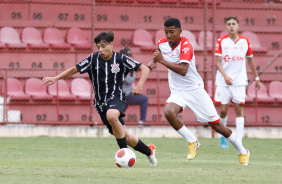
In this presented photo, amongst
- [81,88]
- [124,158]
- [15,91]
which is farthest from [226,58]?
[15,91]

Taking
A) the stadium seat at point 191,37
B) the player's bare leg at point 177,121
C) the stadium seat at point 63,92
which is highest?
the stadium seat at point 191,37

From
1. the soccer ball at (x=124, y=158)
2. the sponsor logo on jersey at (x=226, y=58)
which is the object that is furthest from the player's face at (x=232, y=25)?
the soccer ball at (x=124, y=158)

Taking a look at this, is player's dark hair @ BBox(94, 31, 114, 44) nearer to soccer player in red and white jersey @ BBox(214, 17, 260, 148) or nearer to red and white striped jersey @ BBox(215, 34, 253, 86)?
soccer player in red and white jersey @ BBox(214, 17, 260, 148)

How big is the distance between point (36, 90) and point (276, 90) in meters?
6.04

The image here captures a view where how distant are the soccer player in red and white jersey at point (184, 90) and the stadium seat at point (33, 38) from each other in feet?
26.9

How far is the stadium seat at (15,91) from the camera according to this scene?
15531mm

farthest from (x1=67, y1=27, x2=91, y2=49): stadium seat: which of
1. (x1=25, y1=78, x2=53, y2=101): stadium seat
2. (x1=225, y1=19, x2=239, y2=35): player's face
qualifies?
(x1=225, y1=19, x2=239, y2=35): player's face

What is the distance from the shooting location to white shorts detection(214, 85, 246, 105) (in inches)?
457

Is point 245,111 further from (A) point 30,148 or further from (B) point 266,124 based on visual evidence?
(A) point 30,148

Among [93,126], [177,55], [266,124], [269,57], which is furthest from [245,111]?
[177,55]

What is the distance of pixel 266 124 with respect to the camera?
51.5ft

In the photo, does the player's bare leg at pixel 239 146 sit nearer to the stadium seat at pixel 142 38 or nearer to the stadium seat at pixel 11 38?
the stadium seat at pixel 142 38

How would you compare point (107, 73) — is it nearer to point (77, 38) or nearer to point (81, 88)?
point (81, 88)

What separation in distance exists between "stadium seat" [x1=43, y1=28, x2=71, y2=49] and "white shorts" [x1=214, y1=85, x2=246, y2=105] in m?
6.20
